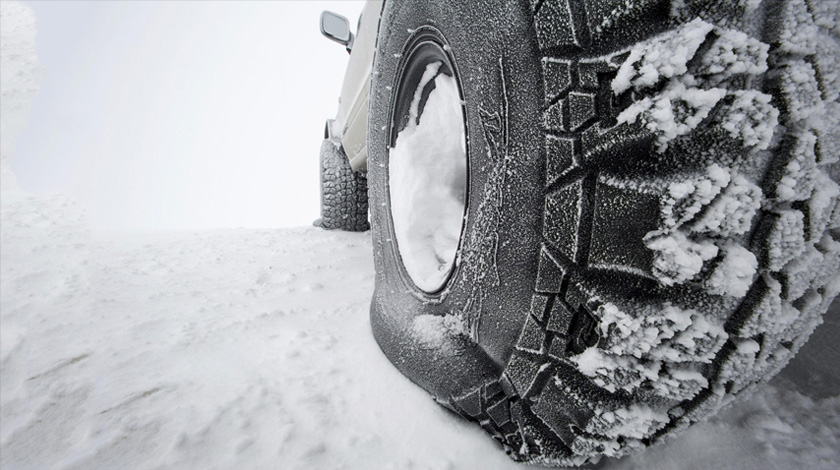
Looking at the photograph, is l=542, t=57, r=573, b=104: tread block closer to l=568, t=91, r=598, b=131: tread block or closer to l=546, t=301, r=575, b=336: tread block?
l=568, t=91, r=598, b=131: tread block

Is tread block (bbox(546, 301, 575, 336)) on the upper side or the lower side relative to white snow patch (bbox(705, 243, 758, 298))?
lower

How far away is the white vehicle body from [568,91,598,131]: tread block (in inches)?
41.8

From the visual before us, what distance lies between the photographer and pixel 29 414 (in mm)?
754

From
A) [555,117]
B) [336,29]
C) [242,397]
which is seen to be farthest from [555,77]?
[336,29]

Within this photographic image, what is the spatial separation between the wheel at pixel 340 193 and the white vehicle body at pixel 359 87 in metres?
0.38

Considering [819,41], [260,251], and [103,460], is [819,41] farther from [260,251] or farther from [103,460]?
[260,251]

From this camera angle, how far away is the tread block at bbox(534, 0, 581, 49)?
1.43 ft

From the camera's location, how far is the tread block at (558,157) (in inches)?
18.3

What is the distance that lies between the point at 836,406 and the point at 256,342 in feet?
4.78

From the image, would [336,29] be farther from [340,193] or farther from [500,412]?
[500,412]

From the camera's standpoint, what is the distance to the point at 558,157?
1.58 feet

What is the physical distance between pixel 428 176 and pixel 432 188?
0.12ft

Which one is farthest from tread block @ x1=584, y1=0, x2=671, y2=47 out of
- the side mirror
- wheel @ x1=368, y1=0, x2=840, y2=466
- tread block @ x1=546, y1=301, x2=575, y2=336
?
the side mirror

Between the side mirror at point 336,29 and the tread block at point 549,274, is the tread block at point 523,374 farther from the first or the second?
the side mirror at point 336,29
